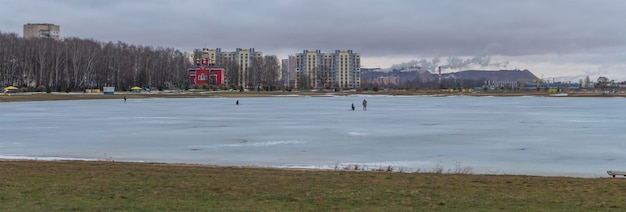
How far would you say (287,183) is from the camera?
1059cm

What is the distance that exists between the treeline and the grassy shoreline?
7919cm

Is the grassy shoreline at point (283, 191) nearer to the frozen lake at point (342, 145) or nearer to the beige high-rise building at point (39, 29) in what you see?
the frozen lake at point (342, 145)

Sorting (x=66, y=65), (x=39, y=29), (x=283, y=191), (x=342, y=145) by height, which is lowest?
(x=342, y=145)

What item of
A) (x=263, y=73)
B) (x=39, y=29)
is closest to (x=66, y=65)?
(x=263, y=73)

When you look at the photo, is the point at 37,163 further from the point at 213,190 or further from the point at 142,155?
the point at 213,190

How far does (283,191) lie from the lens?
31.8 ft

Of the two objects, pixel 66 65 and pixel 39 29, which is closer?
pixel 66 65

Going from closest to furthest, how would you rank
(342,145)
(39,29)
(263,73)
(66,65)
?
(342,145) < (66,65) < (263,73) < (39,29)

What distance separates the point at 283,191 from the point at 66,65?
94898 millimetres

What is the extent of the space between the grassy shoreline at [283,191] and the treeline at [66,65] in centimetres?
7919

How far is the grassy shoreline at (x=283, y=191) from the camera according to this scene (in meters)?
8.29

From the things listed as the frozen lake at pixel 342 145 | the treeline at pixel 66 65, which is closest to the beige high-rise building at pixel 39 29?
the treeline at pixel 66 65

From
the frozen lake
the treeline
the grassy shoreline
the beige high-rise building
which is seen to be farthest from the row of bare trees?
the grassy shoreline

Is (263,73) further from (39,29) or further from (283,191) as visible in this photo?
(283,191)
